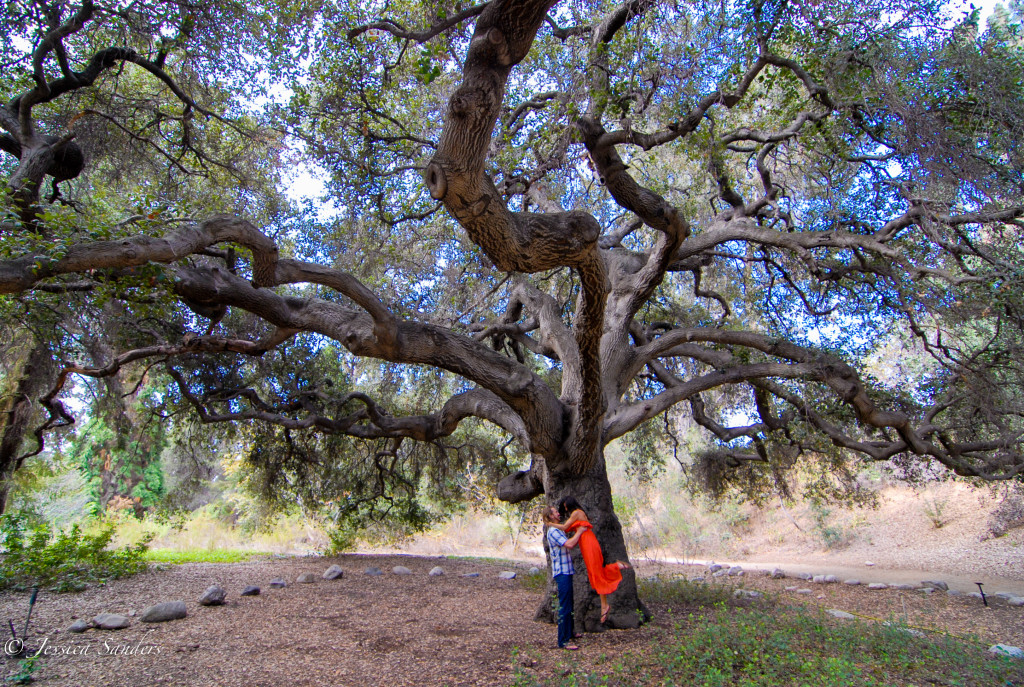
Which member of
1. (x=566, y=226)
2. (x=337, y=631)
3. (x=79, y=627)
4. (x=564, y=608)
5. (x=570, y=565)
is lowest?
(x=337, y=631)

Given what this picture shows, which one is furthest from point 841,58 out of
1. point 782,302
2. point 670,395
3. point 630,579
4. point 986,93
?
point 630,579

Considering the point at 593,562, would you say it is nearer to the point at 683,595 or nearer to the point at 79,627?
the point at 683,595

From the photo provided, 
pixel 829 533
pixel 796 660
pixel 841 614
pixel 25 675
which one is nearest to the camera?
pixel 25 675

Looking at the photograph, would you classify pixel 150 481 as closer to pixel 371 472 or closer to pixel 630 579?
pixel 371 472

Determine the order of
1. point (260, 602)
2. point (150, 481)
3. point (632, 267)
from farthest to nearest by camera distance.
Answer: point (150, 481)
point (632, 267)
point (260, 602)

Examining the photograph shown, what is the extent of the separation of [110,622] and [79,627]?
0.71 feet

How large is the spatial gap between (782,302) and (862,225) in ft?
6.73

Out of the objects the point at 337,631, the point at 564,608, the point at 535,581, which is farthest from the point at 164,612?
the point at 535,581

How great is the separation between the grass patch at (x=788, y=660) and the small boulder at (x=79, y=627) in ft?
12.2

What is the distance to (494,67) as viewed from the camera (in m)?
3.20

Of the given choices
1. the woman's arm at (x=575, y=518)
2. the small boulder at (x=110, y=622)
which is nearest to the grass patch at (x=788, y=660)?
the woman's arm at (x=575, y=518)

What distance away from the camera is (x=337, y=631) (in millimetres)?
5254

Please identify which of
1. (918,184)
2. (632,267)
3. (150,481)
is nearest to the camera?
(918,184)

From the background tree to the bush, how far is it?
5.57 feet
